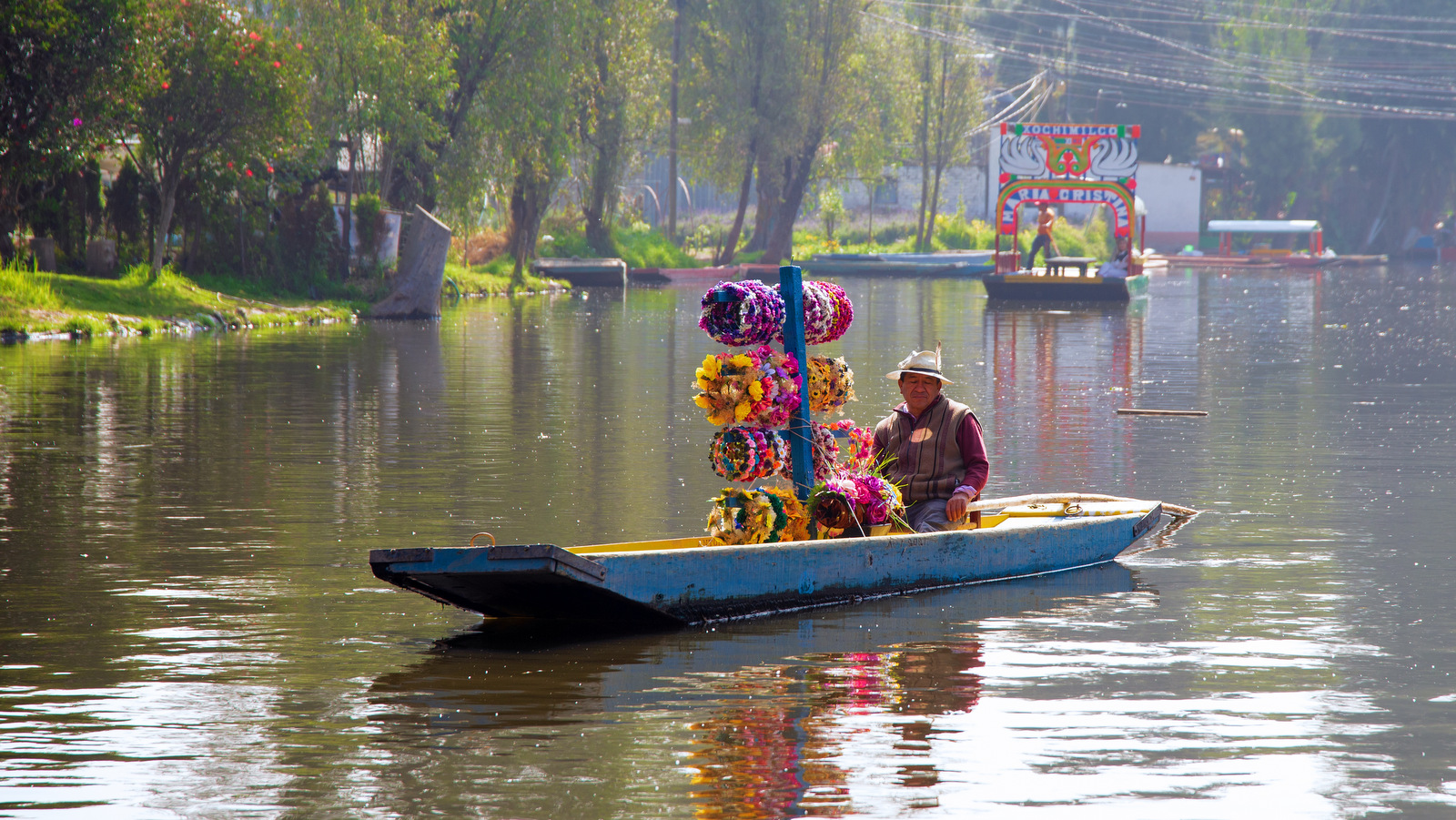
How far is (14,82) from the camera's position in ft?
90.0

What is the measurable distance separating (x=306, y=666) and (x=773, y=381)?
122 inches

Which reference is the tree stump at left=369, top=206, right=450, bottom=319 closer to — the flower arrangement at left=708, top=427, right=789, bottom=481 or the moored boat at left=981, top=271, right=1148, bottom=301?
the moored boat at left=981, top=271, right=1148, bottom=301

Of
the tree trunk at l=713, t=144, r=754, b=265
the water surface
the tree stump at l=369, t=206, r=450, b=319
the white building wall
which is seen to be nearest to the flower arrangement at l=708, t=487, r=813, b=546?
the water surface

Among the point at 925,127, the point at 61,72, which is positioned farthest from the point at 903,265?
the point at 61,72

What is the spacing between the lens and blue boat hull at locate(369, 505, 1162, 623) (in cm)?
811

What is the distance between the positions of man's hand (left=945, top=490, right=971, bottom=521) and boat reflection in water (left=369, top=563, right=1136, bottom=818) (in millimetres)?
531

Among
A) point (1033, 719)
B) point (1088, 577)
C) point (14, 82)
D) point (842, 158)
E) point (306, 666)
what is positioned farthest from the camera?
point (842, 158)

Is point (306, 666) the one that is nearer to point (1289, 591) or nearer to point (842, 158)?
point (1289, 591)

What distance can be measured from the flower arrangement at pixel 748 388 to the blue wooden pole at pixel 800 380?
0.10 m

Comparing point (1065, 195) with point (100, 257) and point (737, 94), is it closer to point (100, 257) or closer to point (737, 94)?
point (737, 94)

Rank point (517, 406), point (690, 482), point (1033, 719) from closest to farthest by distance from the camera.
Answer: point (1033, 719) < point (690, 482) < point (517, 406)

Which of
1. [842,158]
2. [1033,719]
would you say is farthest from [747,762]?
[842,158]

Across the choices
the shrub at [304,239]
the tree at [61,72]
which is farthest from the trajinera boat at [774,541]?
the shrub at [304,239]

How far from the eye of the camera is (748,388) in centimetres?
956
